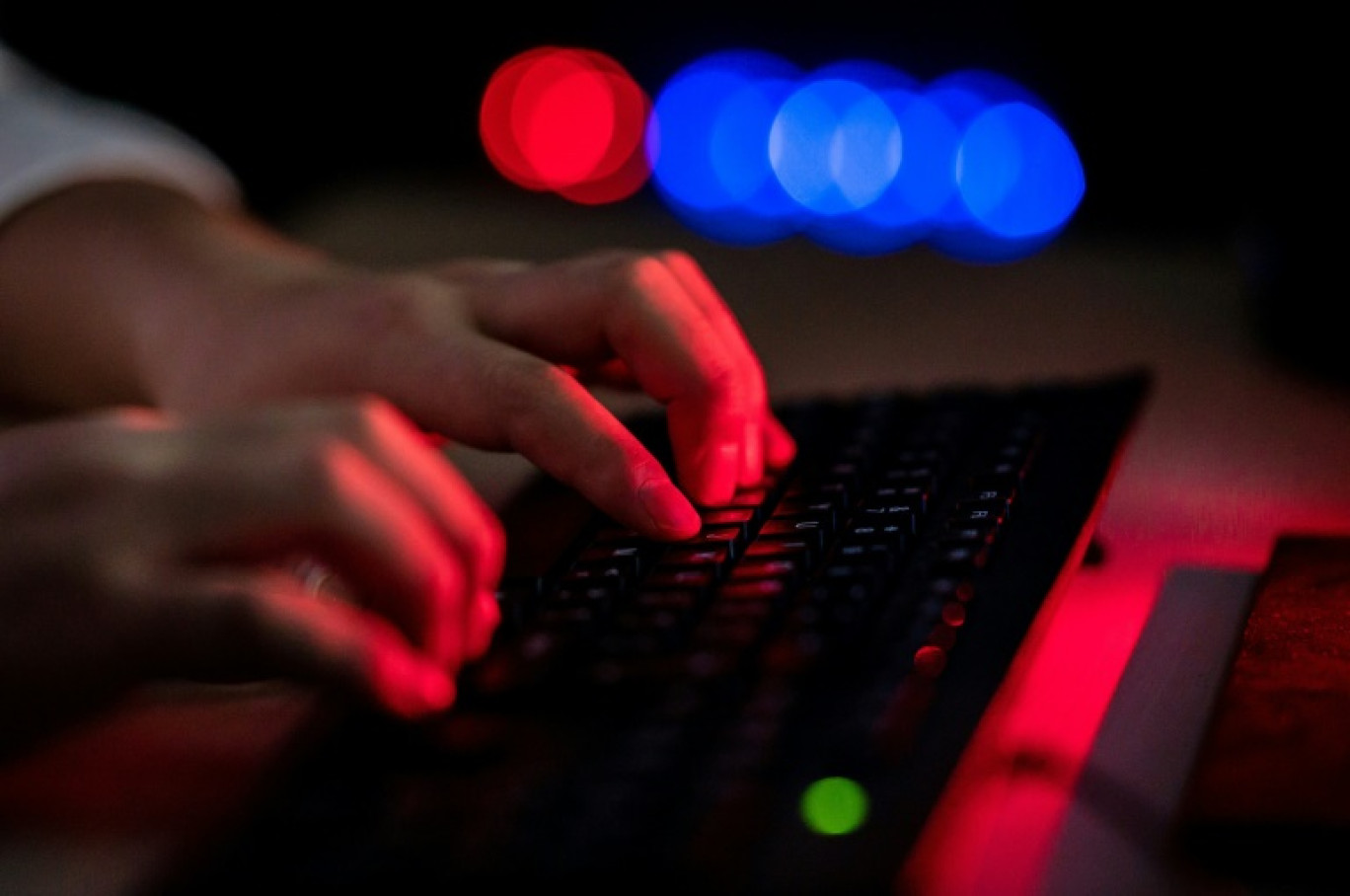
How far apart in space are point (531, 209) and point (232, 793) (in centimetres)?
88

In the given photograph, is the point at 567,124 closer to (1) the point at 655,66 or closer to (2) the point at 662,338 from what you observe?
(1) the point at 655,66

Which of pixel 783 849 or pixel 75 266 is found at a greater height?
pixel 783 849

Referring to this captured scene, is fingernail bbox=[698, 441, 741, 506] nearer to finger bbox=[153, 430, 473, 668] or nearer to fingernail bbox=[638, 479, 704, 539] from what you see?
fingernail bbox=[638, 479, 704, 539]

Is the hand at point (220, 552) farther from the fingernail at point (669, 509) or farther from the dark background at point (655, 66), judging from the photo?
the dark background at point (655, 66)

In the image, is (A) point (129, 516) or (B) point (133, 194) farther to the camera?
(B) point (133, 194)

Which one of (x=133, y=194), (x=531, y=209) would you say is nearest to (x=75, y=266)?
(x=133, y=194)

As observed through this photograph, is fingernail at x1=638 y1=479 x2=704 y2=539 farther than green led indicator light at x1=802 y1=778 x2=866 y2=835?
Yes

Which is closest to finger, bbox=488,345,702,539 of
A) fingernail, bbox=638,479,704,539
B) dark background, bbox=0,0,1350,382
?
fingernail, bbox=638,479,704,539

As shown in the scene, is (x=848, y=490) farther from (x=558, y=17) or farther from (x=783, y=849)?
(x=558, y=17)

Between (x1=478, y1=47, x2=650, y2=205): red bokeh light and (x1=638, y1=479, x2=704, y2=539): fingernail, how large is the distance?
0.87m

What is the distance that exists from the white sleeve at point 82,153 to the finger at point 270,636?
621 millimetres

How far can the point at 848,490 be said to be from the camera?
0.55 meters

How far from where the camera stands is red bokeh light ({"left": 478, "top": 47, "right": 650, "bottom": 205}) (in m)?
1.38

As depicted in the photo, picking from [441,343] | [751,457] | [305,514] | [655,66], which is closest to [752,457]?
[751,457]
